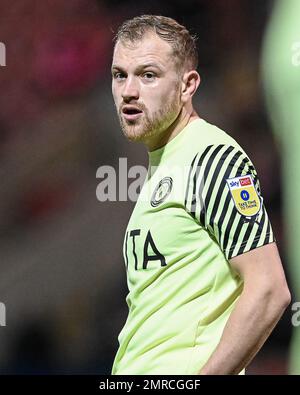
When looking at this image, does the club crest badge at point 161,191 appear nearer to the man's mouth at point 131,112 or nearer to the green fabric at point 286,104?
the man's mouth at point 131,112

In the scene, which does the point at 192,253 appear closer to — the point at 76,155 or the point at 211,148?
the point at 211,148

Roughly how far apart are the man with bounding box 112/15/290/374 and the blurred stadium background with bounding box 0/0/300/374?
2.98 ft

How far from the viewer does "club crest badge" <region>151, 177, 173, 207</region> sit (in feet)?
7.39

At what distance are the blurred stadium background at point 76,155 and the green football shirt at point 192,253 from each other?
41.4 inches

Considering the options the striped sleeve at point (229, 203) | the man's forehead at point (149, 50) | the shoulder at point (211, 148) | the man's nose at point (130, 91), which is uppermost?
the man's forehead at point (149, 50)

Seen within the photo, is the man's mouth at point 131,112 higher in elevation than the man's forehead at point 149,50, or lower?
lower

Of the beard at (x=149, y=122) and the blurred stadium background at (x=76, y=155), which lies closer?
the beard at (x=149, y=122)

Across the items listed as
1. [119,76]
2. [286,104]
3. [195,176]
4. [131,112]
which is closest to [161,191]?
[195,176]

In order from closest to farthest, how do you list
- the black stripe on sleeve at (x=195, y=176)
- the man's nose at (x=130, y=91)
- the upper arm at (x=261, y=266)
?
1. the upper arm at (x=261, y=266)
2. the black stripe on sleeve at (x=195, y=176)
3. the man's nose at (x=130, y=91)

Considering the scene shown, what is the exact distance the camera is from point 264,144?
3293mm

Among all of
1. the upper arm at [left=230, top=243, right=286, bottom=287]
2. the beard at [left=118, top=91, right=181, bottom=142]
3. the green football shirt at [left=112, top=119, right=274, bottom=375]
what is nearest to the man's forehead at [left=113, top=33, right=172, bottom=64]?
the beard at [left=118, top=91, right=181, bottom=142]

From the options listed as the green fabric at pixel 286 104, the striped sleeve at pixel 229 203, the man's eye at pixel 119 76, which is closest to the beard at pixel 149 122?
the man's eye at pixel 119 76

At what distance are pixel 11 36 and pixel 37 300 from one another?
1031 millimetres

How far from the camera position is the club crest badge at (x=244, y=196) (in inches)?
83.0
